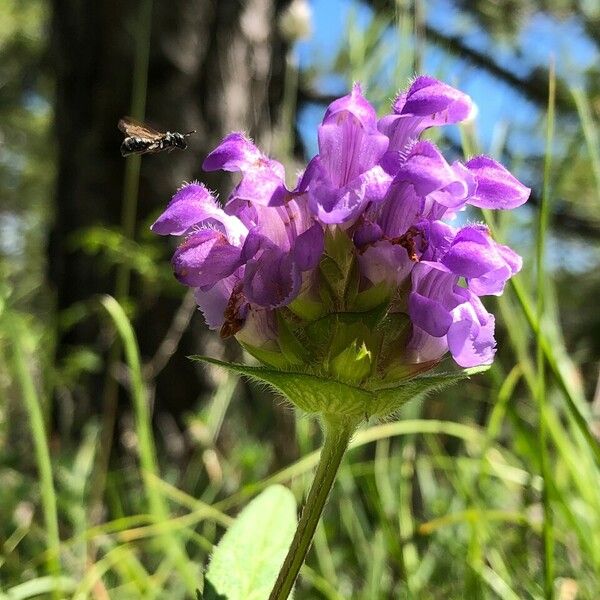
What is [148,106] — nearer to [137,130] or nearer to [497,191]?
[137,130]

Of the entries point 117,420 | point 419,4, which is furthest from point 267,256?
point 117,420

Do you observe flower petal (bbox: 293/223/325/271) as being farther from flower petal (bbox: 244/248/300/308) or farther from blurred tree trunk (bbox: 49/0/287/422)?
blurred tree trunk (bbox: 49/0/287/422)

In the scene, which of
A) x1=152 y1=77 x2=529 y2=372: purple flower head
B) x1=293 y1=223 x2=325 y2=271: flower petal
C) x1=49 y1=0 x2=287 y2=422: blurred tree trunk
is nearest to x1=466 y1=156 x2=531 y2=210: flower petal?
x1=152 y1=77 x2=529 y2=372: purple flower head

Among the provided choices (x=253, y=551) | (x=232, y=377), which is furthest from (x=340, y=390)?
(x=232, y=377)

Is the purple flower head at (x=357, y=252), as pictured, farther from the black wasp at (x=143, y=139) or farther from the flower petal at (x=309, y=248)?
the black wasp at (x=143, y=139)

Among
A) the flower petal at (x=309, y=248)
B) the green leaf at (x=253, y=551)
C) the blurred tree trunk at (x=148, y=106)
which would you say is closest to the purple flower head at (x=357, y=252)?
the flower petal at (x=309, y=248)
